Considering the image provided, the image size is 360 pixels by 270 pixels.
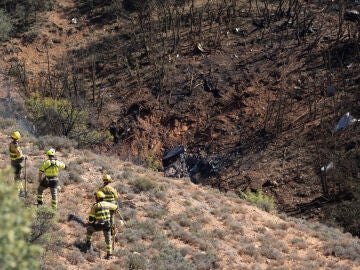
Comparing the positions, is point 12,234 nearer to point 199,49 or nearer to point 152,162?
point 152,162

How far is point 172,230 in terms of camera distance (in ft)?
47.0

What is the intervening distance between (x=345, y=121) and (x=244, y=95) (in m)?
7.28

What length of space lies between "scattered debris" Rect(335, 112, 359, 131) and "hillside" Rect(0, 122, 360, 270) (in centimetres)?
1229

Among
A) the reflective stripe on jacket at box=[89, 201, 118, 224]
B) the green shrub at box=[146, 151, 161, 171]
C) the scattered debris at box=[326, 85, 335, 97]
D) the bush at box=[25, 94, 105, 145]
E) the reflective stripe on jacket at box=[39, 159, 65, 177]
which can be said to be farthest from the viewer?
the scattered debris at box=[326, 85, 335, 97]

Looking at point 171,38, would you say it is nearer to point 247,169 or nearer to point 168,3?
point 168,3

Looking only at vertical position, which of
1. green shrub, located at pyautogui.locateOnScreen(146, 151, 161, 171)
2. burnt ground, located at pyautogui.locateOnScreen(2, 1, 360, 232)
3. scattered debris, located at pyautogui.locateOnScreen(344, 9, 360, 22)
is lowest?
green shrub, located at pyautogui.locateOnScreen(146, 151, 161, 171)

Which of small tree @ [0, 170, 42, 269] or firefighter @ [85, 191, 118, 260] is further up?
small tree @ [0, 170, 42, 269]

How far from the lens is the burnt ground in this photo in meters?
28.1

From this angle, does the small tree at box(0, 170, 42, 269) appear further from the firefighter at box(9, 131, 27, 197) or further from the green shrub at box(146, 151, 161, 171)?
the green shrub at box(146, 151, 161, 171)

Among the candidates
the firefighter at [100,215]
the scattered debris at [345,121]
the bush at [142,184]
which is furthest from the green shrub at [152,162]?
the firefighter at [100,215]

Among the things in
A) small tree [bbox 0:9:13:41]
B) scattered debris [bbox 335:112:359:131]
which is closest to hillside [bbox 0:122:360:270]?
scattered debris [bbox 335:112:359:131]

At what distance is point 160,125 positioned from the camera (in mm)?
33656

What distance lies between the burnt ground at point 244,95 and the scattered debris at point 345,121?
0.33 meters

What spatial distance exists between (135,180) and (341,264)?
7.12 metres
